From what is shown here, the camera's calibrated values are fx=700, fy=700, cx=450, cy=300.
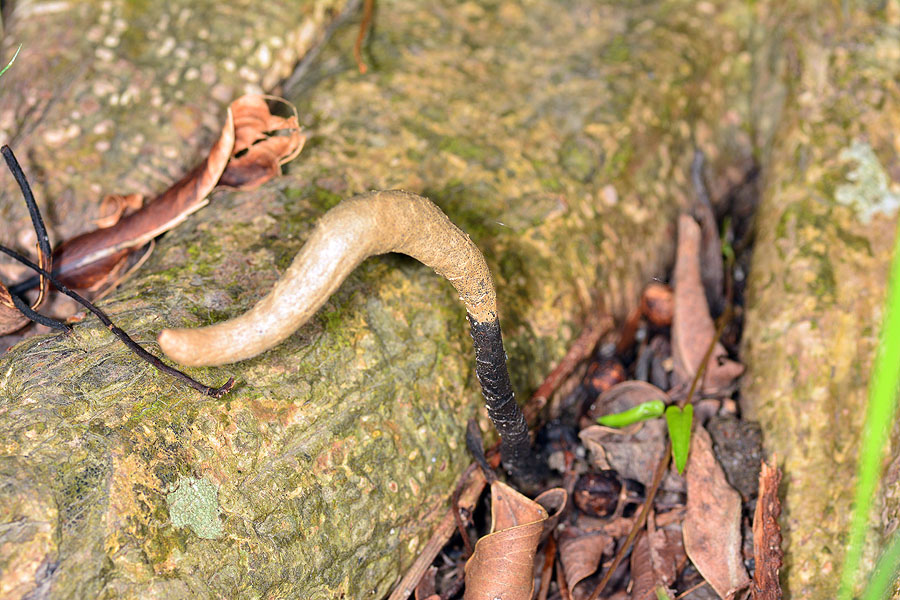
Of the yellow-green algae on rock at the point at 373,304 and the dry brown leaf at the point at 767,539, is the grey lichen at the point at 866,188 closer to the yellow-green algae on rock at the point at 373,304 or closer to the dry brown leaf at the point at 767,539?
the yellow-green algae on rock at the point at 373,304

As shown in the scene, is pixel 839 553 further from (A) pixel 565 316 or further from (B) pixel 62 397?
(B) pixel 62 397

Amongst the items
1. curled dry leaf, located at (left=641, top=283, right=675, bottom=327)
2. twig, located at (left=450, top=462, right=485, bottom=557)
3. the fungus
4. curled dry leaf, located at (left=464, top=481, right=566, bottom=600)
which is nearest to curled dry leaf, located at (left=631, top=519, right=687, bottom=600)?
curled dry leaf, located at (left=464, top=481, right=566, bottom=600)

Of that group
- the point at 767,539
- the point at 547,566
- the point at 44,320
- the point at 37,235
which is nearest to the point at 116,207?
the point at 37,235

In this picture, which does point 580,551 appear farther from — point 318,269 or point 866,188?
point 866,188

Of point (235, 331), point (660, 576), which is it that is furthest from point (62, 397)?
point (660, 576)

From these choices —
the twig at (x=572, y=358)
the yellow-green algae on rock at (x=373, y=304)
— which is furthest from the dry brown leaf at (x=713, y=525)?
the yellow-green algae on rock at (x=373, y=304)

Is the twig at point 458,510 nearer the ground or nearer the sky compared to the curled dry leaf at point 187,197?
nearer the ground
